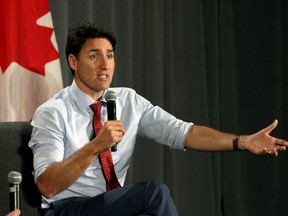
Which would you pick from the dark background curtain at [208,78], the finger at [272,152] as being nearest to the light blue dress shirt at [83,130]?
the finger at [272,152]

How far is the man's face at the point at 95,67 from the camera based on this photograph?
2.68 meters

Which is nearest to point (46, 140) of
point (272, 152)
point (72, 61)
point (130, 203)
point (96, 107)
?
point (96, 107)

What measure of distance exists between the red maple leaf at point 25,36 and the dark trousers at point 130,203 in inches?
38.4

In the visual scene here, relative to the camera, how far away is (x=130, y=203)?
231 cm

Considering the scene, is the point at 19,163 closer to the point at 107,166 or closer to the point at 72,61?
the point at 107,166

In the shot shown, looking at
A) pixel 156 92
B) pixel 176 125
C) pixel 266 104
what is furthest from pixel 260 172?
pixel 176 125

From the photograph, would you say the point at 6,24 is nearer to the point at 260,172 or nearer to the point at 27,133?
the point at 27,133

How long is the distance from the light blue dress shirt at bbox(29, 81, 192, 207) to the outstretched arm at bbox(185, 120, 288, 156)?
0.17ft

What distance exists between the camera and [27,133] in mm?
2568

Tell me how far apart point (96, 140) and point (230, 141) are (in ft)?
2.23

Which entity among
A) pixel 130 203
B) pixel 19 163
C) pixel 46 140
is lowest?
pixel 130 203

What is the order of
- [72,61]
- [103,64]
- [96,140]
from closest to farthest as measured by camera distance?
[96,140] → [103,64] → [72,61]

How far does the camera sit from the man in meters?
2.28

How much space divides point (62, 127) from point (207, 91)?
211 centimetres
